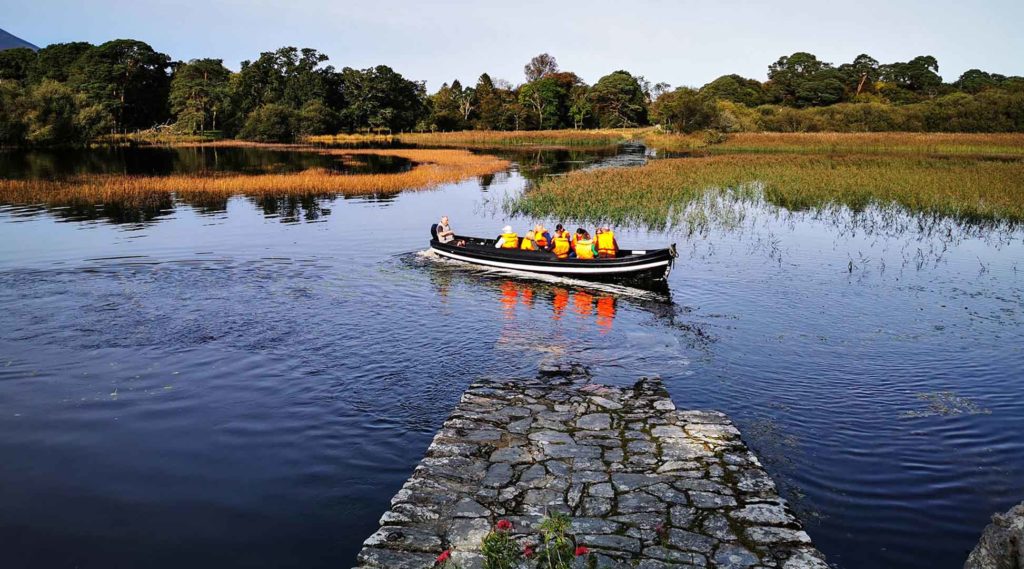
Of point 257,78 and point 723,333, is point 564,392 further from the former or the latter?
point 257,78

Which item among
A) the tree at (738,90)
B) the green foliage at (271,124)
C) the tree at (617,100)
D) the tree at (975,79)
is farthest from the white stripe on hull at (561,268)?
the tree at (975,79)

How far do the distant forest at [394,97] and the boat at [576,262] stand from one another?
211 feet

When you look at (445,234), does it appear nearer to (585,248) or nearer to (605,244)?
(585,248)

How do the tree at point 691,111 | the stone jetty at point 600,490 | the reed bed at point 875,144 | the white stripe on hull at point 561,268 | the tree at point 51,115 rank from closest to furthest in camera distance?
the stone jetty at point 600,490
the white stripe on hull at point 561,268
the reed bed at point 875,144
the tree at point 51,115
the tree at point 691,111

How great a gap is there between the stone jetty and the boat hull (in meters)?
8.54

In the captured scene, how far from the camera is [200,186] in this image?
43469mm

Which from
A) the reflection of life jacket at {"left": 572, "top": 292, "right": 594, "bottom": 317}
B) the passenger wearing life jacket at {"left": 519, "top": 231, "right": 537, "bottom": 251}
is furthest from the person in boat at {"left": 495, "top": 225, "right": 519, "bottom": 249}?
the reflection of life jacket at {"left": 572, "top": 292, "right": 594, "bottom": 317}

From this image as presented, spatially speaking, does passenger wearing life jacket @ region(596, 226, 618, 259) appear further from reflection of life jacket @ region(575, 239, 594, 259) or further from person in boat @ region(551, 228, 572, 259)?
person in boat @ region(551, 228, 572, 259)

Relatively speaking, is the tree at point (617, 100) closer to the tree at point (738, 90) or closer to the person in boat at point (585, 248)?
the tree at point (738, 90)

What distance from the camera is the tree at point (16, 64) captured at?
102 m

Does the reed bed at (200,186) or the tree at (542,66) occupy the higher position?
the tree at (542,66)

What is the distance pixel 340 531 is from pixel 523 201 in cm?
2766

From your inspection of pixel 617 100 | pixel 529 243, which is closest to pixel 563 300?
pixel 529 243

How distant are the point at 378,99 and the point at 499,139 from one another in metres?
22.9
